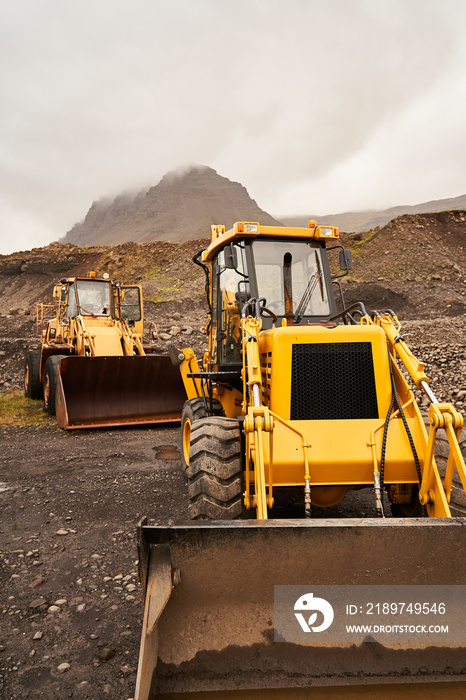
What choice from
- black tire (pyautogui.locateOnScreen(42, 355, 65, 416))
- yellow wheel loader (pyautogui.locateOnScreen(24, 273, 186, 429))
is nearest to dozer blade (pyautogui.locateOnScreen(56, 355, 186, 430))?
yellow wheel loader (pyautogui.locateOnScreen(24, 273, 186, 429))

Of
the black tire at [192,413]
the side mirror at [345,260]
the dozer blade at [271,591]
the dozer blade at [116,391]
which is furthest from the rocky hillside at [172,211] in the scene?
the dozer blade at [271,591]

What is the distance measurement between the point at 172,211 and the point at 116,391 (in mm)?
139387

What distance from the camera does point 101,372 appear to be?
29.8ft

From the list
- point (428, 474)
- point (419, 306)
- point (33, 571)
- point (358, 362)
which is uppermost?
point (419, 306)

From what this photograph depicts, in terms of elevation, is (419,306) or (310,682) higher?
(419,306)

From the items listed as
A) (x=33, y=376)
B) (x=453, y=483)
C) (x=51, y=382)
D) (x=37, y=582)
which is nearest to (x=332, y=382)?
(x=453, y=483)

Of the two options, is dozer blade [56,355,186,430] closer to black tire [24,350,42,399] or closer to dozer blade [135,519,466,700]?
black tire [24,350,42,399]

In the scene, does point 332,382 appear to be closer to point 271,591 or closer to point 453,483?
point 453,483

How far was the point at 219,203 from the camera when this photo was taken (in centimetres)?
15300

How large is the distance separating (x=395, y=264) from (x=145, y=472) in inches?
972

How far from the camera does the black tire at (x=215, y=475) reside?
134 inches

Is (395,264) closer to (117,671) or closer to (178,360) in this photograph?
(178,360)

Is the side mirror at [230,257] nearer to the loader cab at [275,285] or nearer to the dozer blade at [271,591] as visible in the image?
the loader cab at [275,285]

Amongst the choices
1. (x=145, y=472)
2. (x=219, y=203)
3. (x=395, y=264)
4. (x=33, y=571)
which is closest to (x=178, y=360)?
(x=145, y=472)
